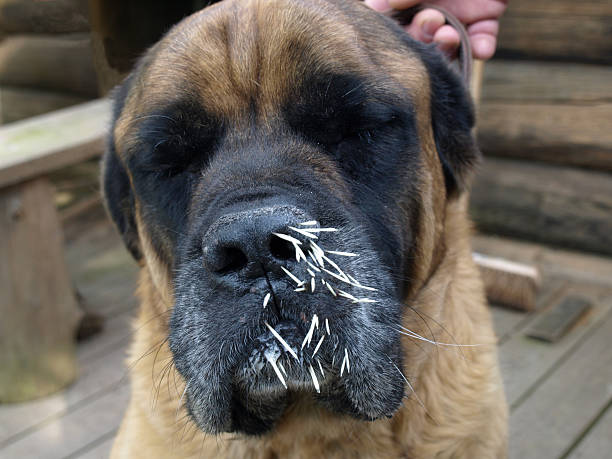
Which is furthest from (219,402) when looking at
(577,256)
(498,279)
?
(577,256)

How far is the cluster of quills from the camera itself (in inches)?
60.3

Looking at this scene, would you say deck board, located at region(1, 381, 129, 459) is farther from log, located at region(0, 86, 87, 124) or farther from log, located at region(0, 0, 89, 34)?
log, located at region(0, 86, 87, 124)

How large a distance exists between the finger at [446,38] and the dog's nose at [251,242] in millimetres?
1190

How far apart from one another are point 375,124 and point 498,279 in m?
2.54

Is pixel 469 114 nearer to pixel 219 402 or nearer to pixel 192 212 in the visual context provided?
pixel 192 212

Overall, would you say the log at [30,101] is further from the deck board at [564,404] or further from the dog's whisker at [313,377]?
the dog's whisker at [313,377]

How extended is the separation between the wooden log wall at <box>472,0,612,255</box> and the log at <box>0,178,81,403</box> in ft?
9.28

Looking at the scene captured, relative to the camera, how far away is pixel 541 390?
3377mm

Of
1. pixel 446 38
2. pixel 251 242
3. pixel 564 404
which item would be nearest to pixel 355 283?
pixel 251 242

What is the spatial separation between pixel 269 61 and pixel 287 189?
435mm

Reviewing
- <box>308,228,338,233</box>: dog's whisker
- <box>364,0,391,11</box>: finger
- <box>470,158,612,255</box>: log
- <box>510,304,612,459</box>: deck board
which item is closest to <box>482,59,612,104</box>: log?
<box>470,158,612,255</box>: log

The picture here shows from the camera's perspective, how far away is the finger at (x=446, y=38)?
249 cm

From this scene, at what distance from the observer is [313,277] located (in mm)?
1543

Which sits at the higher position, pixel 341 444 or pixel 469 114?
pixel 469 114
